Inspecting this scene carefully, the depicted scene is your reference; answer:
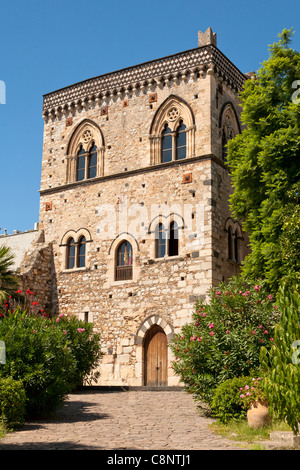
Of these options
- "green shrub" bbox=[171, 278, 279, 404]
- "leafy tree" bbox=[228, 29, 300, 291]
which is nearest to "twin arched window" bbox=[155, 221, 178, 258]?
"leafy tree" bbox=[228, 29, 300, 291]

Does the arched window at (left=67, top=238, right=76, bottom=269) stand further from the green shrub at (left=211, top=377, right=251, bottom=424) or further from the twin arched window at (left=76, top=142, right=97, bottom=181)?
the green shrub at (left=211, top=377, right=251, bottom=424)

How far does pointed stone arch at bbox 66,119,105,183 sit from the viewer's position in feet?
73.2

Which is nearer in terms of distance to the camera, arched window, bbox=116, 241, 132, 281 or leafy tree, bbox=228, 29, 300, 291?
leafy tree, bbox=228, 29, 300, 291

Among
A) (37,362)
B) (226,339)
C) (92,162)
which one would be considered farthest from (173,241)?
(37,362)

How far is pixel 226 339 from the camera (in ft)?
35.8

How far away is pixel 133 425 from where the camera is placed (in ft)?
32.3

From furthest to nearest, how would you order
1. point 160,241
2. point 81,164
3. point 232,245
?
A: point 81,164 → point 232,245 → point 160,241

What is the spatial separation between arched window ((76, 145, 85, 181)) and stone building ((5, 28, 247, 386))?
5 centimetres

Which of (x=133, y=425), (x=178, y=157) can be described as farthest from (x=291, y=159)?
(x=133, y=425)

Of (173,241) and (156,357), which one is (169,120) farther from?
(156,357)

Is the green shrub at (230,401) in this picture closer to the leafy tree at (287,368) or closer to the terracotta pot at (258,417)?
the terracotta pot at (258,417)

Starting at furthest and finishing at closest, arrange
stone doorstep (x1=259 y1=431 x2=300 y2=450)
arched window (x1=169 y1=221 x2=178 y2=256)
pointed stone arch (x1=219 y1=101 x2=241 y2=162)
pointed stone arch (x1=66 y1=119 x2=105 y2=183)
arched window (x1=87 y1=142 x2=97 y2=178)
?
pointed stone arch (x1=66 y1=119 x2=105 y2=183)
arched window (x1=87 y1=142 x2=97 y2=178)
pointed stone arch (x1=219 y1=101 x2=241 y2=162)
arched window (x1=169 y1=221 x2=178 y2=256)
stone doorstep (x1=259 y1=431 x2=300 y2=450)

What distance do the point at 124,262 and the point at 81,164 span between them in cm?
520
